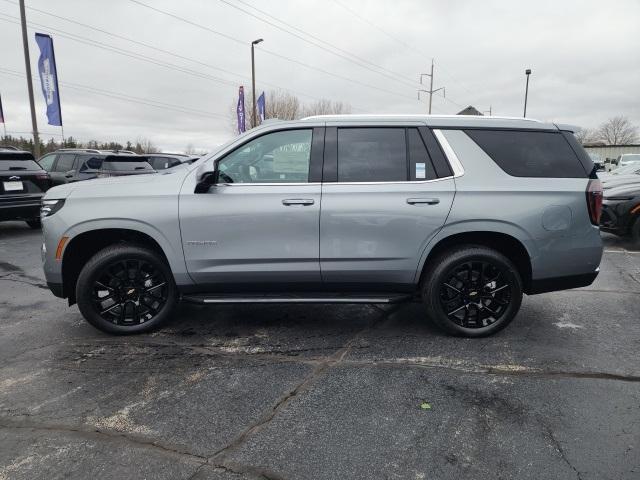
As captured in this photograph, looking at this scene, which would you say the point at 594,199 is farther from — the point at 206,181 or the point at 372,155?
the point at 206,181

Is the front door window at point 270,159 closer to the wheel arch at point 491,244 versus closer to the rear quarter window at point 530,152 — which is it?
the wheel arch at point 491,244

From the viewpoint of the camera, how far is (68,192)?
13.0ft

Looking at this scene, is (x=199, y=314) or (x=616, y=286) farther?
(x=616, y=286)

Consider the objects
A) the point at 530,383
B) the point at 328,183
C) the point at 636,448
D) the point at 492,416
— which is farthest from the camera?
the point at 328,183

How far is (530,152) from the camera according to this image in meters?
3.96

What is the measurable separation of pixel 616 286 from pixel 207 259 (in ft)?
16.9

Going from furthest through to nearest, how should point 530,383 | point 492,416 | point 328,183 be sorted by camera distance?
point 328,183
point 530,383
point 492,416

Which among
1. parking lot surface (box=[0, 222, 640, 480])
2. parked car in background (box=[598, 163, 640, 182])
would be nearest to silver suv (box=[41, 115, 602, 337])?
parking lot surface (box=[0, 222, 640, 480])

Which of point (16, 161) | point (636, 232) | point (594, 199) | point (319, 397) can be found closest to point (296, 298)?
point (319, 397)

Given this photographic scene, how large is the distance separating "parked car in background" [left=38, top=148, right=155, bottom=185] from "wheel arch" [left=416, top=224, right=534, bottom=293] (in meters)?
8.87

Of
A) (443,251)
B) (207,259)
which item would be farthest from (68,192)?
(443,251)

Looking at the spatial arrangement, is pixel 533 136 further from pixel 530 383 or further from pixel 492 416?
pixel 492 416

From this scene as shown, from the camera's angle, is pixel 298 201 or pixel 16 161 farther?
pixel 16 161

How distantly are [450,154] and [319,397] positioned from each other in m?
2.28
